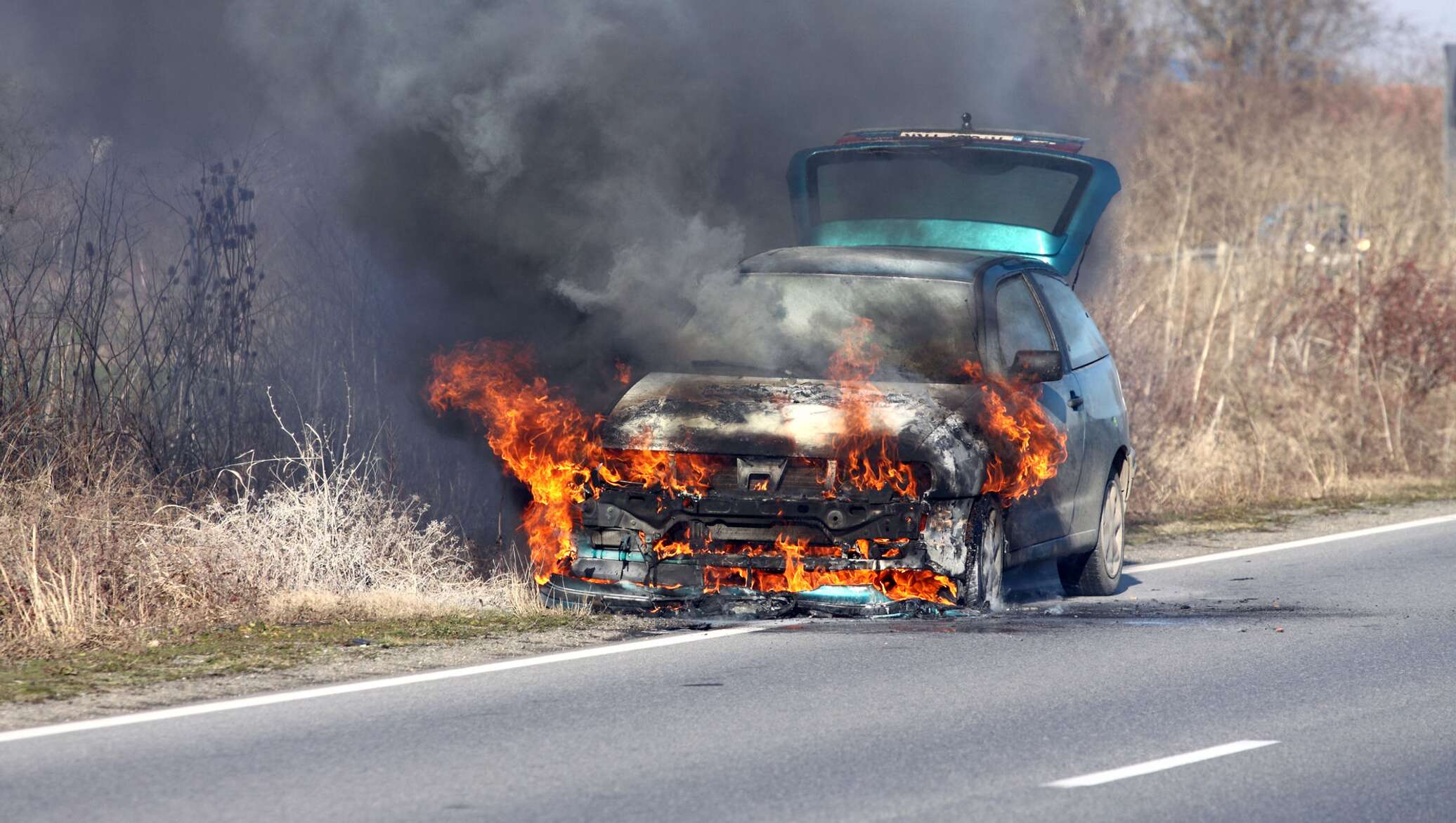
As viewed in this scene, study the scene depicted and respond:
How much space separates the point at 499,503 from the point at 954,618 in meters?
3.66

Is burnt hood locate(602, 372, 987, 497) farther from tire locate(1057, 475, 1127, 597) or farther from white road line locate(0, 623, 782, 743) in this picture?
tire locate(1057, 475, 1127, 597)

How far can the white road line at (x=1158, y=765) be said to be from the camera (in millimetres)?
6145

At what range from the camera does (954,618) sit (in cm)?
948

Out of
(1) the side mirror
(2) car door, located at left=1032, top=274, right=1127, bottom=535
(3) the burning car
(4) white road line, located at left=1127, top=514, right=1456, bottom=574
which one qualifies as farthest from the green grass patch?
(4) white road line, located at left=1127, top=514, right=1456, bottom=574

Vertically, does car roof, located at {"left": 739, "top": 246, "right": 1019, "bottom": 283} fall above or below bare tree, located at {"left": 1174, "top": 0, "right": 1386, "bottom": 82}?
below

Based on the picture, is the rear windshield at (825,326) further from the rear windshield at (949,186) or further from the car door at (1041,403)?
the rear windshield at (949,186)

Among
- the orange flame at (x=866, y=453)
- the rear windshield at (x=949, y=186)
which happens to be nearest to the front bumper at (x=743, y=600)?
the orange flame at (x=866, y=453)

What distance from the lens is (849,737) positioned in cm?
681

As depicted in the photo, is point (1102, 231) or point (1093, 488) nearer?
point (1093, 488)

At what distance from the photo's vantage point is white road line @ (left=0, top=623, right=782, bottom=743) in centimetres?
686

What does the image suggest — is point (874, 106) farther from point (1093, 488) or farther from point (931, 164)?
point (1093, 488)

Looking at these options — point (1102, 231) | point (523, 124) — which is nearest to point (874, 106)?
point (1102, 231)

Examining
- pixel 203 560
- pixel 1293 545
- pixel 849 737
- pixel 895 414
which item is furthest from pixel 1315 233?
pixel 849 737

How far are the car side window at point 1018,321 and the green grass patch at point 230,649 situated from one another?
266cm
